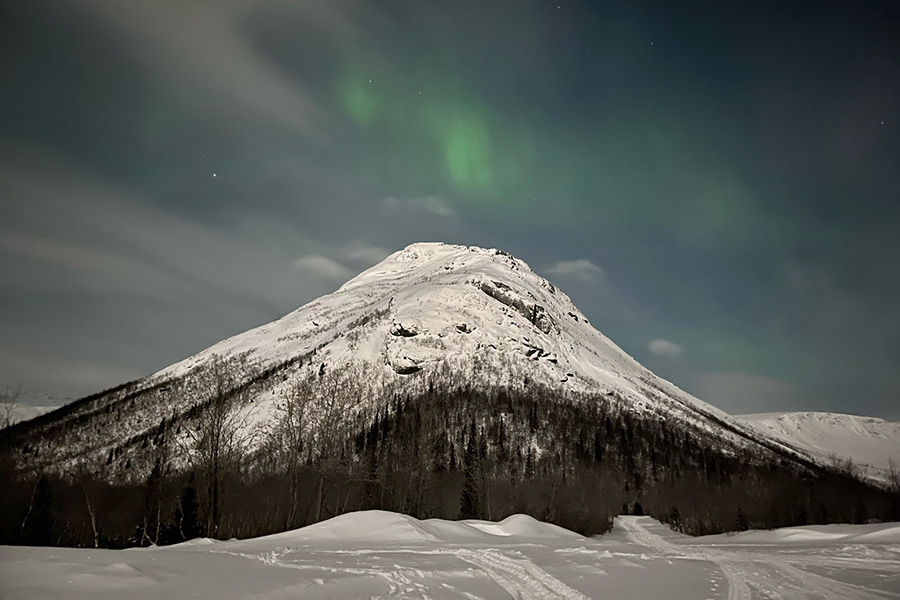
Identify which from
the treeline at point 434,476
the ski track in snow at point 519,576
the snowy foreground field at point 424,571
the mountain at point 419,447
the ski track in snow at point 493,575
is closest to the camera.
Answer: the snowy foreground field at point 424,571

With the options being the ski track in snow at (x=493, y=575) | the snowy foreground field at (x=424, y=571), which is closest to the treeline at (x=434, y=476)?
the snowy foreground field at (x=424, y=571)

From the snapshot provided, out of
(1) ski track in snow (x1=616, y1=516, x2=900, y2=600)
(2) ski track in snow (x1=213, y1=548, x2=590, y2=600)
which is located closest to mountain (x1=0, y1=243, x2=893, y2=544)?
(2) ski track in snow (x1=213, y1=548, x2=590, y2=600)

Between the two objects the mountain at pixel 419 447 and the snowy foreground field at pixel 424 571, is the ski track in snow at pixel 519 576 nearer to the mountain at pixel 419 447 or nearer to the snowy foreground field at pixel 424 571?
the snowy foreground field at pixel 424 571

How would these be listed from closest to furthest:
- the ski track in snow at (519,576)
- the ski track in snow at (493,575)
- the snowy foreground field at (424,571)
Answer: the snowy foreground field at (424,571) → the ski track in snow at (493,575) → the ski track in snow at (519,576)

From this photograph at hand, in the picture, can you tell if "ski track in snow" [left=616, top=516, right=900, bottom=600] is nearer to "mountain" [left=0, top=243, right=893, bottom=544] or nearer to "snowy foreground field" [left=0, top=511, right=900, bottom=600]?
"snowy foreground field" [left=0, top=511, right=900, bottom=600]

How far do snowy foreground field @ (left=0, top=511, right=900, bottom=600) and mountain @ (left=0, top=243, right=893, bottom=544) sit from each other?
21087mm

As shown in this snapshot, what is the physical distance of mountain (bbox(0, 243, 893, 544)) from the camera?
49781mm

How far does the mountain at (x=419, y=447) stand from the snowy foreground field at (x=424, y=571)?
69.2ft

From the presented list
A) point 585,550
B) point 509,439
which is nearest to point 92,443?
point 509,439

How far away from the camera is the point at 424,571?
1145cm

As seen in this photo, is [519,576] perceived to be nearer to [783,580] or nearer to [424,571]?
[424,571]

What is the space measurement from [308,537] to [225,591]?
36.8ft

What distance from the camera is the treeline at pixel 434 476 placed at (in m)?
44.1

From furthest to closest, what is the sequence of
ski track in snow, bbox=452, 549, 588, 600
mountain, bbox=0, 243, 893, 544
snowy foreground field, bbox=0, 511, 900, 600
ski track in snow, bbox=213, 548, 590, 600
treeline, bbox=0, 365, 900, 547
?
mountain, bbox=0, 243, 893, 544, treeline, bbox=0, 365, 900, 547, ski track in snow, bbox=452, 549, 588, 600, ski track in snow, bbox=213, 548, 590, 600, snowy foreground field, bbox=0, 511, 900, 600
